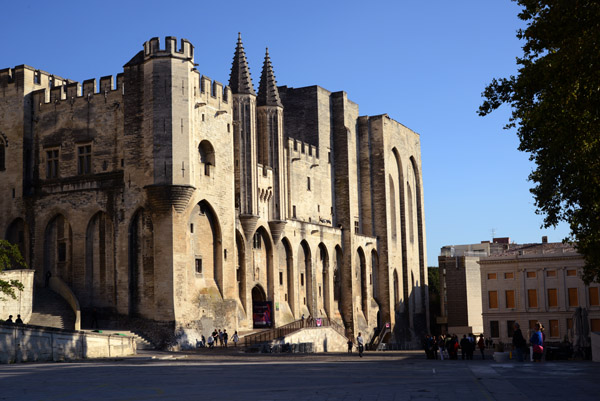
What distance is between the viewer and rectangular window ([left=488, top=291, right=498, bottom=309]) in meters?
61.2

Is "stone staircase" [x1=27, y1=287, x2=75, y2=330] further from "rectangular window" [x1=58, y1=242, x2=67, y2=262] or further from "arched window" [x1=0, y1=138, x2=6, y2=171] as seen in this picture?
"arched window" [x1=0, y1=138, x2=6, y2=171]

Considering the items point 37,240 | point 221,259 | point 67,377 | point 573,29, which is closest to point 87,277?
point 37,240

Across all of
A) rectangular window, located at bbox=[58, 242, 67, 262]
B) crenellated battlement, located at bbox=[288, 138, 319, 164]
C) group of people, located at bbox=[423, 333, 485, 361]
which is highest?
crenellated battlement, located at bbox=[288, 138, 319, 164]

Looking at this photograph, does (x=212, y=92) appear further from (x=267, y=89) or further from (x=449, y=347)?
(x=449, y=347)

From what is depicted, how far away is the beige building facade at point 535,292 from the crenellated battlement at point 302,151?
15.2 metres

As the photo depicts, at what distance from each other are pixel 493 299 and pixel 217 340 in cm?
2787

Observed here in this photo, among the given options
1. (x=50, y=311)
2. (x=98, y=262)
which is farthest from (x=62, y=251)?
(x=50, y=311)

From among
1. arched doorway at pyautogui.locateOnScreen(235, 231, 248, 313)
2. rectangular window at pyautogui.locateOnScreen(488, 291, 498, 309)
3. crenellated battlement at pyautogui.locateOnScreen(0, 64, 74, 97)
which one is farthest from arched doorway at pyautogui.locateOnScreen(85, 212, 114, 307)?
rectangular window at pyautogui.locateOnScreen(488, 291, 498, 309)

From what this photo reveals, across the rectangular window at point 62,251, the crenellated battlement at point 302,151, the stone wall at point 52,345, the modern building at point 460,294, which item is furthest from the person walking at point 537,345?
the modern building at point 460,294

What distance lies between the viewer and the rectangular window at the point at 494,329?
61.0 m

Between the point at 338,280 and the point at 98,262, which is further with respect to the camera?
the point at 338,280

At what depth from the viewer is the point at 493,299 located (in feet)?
201

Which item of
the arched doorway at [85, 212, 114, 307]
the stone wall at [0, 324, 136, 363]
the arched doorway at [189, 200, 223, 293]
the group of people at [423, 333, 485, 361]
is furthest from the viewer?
the arched doorway at [189, 200, 223, 293]

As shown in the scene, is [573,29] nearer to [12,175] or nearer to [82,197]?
[82,197]
